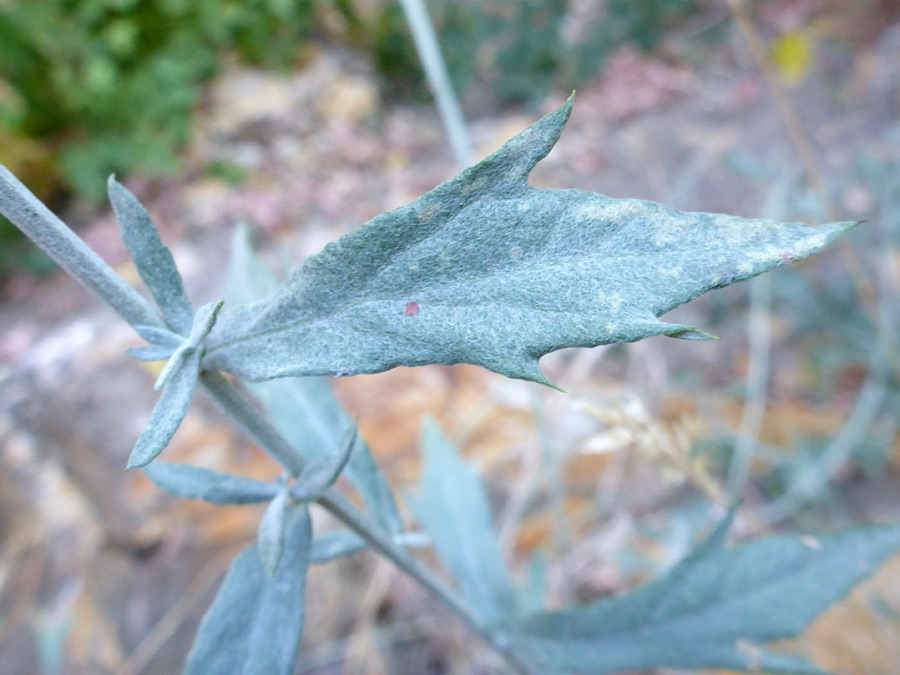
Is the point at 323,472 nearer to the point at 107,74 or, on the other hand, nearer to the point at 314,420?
the point at 314,420

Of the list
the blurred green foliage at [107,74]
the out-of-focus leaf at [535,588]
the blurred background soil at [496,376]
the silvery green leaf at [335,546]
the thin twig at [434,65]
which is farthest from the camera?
the blurred green foliage at [107,74]

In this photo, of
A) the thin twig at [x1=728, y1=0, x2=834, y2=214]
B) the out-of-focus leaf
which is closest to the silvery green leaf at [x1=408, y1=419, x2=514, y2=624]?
the out-of-focus leaf

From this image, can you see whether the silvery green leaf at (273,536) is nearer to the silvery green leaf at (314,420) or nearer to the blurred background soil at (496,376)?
the silvery green leaf at (314,420)

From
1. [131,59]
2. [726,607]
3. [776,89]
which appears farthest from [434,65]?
[131,59]

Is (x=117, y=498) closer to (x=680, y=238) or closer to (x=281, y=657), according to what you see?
(x=281, y=657)

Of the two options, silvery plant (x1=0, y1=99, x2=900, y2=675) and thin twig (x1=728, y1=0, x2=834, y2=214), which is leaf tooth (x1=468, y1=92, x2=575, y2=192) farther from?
thin twig (x1=728, y1=0, x2=834, y2=214)

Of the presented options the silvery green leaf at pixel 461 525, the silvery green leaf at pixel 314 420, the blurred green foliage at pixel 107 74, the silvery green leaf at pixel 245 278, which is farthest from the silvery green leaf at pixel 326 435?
the blurred green foliage at pixel 107 74
